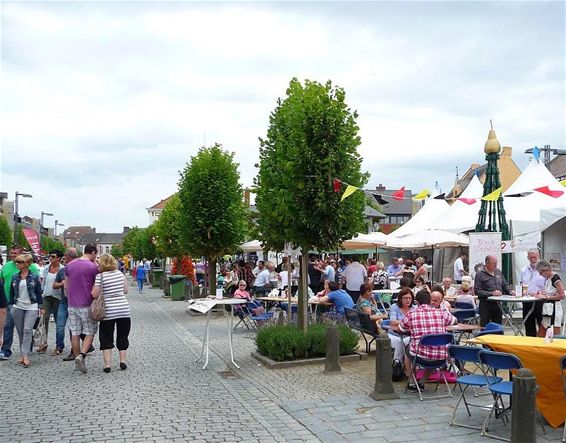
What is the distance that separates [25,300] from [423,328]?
6.71m

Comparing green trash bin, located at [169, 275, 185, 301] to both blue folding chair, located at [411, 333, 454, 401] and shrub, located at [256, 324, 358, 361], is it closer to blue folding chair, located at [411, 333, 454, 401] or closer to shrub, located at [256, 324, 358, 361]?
shrub, located at [256, 324, 358, 361]

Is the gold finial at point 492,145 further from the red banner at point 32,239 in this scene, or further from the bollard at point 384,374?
the red banner at point 32,239

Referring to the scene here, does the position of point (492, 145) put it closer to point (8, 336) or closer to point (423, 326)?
point (423, 326)

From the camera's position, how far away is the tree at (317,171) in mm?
9977

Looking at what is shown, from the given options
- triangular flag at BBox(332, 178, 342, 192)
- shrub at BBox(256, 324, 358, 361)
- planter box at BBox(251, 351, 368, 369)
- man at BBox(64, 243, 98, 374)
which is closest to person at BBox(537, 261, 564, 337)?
planter box at BBox(251, 351, 368, 369)

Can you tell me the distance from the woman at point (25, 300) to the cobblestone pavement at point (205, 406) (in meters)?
0.51

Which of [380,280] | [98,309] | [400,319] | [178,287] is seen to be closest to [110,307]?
[98,309]

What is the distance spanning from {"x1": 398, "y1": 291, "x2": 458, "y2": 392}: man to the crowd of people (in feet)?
14.6

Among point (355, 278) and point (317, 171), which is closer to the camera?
point (317, 171)

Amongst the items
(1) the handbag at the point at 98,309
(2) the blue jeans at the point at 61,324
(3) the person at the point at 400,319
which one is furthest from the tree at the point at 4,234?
(3) the person at the point at 400,319

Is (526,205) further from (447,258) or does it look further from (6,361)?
(6,361)

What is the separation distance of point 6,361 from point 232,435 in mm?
6248

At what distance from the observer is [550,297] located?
10.4m

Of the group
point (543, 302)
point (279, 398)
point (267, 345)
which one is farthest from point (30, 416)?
point (543, 302)
